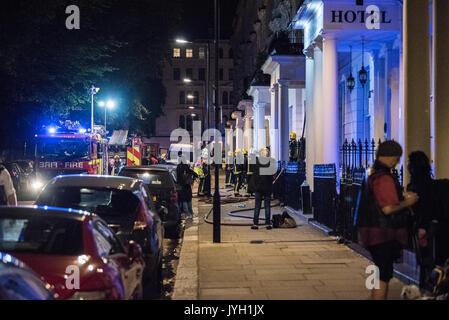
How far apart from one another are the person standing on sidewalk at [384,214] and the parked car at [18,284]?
3230 millimetres

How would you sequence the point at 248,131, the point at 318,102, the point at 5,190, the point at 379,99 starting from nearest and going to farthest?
the point at 5,190
the point at 318,102
the point at 379,99
the point at 248,131

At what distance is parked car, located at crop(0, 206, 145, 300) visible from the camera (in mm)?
4820

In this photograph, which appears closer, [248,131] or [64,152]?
[64,152]

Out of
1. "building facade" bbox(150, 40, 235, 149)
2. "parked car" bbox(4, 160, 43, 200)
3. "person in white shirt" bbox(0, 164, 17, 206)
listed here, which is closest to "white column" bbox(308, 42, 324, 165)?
"person in white shirt" bbox(0, 164, 17, 206)

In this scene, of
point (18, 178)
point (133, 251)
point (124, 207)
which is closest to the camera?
point (133, 251)

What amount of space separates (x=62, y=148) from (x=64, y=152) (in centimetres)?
18

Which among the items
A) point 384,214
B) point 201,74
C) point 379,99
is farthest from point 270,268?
point 201,74

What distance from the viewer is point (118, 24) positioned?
32.4 m

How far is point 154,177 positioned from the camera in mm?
13820

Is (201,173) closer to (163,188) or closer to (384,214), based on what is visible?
(163,188)
